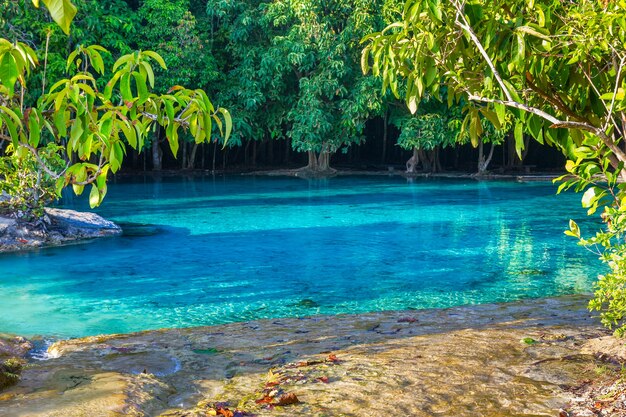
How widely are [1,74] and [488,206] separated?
53.8 ft

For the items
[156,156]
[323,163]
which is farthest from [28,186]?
[323,163]

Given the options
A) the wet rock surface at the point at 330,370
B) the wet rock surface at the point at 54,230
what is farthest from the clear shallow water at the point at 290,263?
the wet rock surface at the point at 330,370

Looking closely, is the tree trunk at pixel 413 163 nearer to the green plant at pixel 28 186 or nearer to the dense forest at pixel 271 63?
the dense forest at pixel 271 63

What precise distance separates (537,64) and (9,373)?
12.4 ft

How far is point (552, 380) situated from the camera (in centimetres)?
454

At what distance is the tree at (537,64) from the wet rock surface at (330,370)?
2.95 ft

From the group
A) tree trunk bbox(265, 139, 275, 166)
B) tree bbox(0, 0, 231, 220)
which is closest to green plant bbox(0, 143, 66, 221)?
tree bbox(0, 0, 231, 220)

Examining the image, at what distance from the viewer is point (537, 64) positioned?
148 inches

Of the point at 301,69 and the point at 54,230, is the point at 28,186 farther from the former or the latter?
the point at 301,69

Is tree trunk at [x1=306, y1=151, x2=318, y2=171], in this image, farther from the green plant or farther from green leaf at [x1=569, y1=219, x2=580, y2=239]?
green leaf at [x1=569, y1=219, x2=580, y2=239]

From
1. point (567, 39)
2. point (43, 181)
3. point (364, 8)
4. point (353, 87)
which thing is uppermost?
point (364, 8)

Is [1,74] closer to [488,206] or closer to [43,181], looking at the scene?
[43,181]

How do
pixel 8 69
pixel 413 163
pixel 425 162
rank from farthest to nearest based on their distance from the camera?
pixel 425 162, pixel 413 163, pixel 8 69

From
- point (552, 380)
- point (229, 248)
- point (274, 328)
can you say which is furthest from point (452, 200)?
point (552, 380)
